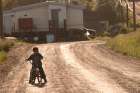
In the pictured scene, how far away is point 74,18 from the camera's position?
64.4 metres

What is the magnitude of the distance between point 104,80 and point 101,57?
1168 cm

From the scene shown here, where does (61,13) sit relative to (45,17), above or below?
above

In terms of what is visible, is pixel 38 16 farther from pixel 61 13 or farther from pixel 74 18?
pixel 74 18

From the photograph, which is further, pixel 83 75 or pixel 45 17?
pixel 45 17

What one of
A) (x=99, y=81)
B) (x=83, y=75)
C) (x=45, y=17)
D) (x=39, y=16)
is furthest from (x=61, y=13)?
(x=99, y=81)

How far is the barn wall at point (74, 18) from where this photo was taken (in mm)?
63875

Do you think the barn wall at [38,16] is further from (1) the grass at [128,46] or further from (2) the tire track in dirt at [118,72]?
(2) the tire track in dirt at [118,72]

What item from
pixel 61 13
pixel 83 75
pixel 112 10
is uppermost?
pixel 112 10

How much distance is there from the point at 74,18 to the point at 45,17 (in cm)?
428

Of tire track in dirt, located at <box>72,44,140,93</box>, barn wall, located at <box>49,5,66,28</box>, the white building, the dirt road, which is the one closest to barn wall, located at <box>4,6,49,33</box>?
the white building

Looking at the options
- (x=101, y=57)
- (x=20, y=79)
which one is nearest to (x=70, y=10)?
(x=101, y=57)

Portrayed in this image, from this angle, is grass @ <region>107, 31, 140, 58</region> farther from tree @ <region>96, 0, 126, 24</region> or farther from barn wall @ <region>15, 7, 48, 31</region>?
tree @ <region>96, 0, 126, 24</region>

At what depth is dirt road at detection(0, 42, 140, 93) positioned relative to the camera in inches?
673

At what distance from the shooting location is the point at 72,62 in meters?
28.1
